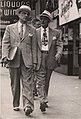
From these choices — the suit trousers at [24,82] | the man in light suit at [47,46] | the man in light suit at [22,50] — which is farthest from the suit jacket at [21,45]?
the man in light suit at [47,46]

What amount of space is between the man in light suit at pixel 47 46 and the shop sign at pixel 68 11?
330 inches

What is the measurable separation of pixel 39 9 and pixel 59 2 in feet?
22.6

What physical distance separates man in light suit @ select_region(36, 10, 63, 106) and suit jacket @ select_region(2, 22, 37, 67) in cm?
34

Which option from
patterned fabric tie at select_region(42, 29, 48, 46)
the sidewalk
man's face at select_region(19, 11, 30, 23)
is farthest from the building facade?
man's face at select_region(19, 11, 30, 23)

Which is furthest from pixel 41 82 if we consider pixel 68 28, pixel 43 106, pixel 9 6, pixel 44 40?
pixel 68 28

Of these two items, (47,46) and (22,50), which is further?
(47,46)

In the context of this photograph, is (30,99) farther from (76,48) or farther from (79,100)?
(76,48)

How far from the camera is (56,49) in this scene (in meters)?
9.60

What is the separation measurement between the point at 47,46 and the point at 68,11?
35.7 feet

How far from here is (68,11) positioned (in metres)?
20.0

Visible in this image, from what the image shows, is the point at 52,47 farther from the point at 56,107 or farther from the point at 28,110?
the point at 28,110

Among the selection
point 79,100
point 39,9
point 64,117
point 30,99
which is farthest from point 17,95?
point 39,9

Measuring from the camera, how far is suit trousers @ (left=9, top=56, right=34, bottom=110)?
868 centimetres

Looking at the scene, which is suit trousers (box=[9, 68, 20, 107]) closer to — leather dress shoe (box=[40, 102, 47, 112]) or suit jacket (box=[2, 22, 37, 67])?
suit jacket (box=[2, 22, 37, 67])
